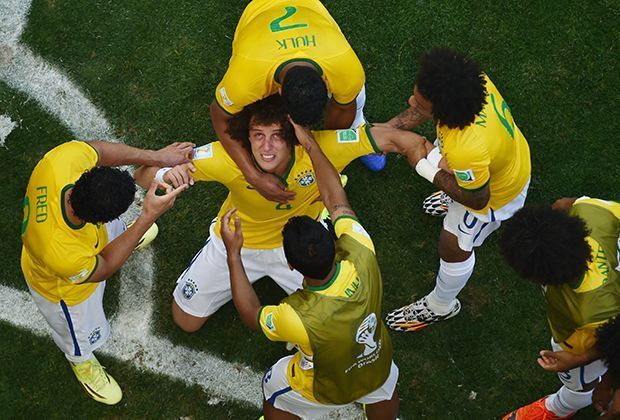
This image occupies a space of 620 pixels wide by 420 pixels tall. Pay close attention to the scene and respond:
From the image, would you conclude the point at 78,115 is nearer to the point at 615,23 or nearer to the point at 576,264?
the point at 576,264

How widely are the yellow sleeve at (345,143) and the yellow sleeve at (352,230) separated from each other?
649mm

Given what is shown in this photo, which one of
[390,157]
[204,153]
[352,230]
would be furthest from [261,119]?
[390,157]

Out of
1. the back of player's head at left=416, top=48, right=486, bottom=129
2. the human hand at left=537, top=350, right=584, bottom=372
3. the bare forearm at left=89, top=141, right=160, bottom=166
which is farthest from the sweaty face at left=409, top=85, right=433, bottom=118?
the bare forearm at left=89, top=141, right=160, bottom=166

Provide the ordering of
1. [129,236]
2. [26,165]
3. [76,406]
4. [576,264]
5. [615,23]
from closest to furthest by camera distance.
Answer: [576,264] < [129,236] < [76,406] < [26,165] < [615,23]

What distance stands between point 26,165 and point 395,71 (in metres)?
3.66

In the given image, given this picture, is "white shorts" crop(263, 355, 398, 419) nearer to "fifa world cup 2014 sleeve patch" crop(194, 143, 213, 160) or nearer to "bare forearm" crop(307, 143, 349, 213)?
"bare forearm" crop(307, 143, 349, 213)

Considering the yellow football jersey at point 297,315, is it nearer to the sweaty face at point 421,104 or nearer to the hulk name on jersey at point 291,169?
the hulk name on jersey at point 291,169

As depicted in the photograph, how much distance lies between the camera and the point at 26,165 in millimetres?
7176

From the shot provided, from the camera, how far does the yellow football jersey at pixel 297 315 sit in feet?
15.3

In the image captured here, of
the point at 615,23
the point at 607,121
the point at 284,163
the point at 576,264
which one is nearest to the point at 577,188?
the point at 607,121

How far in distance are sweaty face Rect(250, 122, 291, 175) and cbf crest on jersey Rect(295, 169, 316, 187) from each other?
19 centimetres

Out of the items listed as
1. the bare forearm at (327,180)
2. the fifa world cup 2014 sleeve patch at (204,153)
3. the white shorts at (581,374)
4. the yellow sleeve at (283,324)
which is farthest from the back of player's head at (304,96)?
the white shorts at (581,374)

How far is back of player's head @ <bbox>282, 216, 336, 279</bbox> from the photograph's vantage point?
4.50 meters

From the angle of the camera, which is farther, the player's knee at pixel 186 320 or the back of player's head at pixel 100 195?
the player's knee at pixel 186 320
